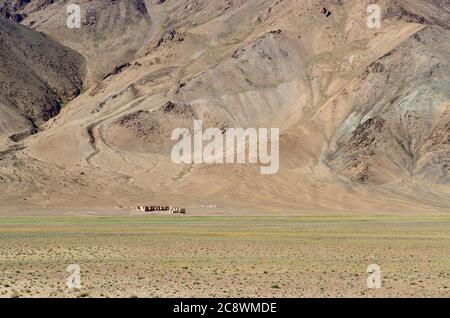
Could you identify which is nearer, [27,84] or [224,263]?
[224,263]

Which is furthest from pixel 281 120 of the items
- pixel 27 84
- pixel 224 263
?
pixel 224 263

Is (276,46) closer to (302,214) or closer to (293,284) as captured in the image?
(302,214)

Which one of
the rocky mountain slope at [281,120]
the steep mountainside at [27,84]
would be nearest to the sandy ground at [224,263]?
the rocky mountain slope at [281,120]

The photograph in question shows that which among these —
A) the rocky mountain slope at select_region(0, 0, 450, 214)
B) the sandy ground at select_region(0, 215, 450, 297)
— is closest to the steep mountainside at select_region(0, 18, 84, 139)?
the rocky mountain slope at select_region(0, 0, 450, 214)

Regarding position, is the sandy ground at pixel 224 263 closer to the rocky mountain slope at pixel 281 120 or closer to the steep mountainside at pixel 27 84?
the rocky mountain slope at pixel 281 120

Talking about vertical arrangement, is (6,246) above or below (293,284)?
above

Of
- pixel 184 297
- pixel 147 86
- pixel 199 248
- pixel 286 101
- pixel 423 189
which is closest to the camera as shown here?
pixel 184 297

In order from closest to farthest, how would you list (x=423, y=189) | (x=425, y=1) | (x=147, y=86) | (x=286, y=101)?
1. (x=423, y=189)
2. (x=286, y=101)
3. (x=147, y=86)
4. (x=425, y=1)

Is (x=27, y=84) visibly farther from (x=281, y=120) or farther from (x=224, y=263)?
(x=224, y=263)

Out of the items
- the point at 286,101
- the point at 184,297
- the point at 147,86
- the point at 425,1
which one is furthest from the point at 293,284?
the point at 425,1
